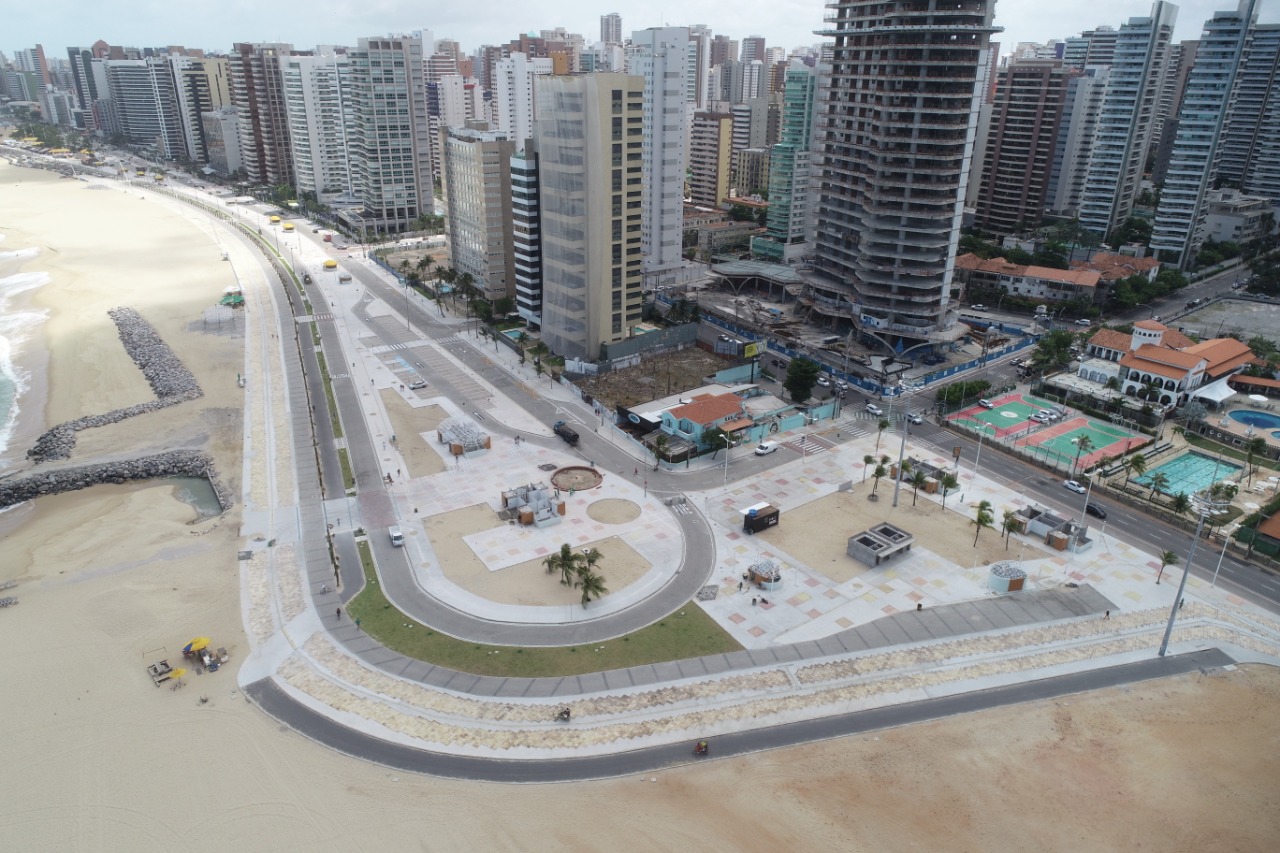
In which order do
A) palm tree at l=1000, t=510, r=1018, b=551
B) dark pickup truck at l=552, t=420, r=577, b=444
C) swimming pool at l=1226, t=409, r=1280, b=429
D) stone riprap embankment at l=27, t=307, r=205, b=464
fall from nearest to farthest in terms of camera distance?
palm tree at l=1000, t=510, r=1018, b=551 → dark pickup truck at l=552, t=420, r=577, b=444 → stone riprap embankment at l=27, t=307, r=205, b=464 → swimming pool at l=1226, t=409, r=1280, b=429

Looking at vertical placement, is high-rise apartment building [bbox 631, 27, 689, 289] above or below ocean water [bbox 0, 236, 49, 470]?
above

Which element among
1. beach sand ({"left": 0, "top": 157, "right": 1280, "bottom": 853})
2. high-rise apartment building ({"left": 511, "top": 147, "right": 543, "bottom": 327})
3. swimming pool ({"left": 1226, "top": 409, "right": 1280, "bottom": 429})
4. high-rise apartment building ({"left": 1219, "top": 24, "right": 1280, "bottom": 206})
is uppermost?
high-rise apartment building ({"left": 1219, "top": 24, "right": 1280, "bottom": 206})

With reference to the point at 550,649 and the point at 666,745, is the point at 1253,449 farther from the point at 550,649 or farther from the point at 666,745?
the point at 550,649

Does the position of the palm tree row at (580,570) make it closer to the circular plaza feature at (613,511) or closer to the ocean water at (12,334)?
the circular plaza feature at (613,511)

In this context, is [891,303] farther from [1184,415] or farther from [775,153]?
[775,153]

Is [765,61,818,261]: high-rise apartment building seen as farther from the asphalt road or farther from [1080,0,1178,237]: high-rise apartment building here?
the asphalt road

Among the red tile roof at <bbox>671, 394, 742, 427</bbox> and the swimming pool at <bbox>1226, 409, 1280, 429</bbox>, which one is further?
the swimming pool at <bbox>1226, 409, 1280, 429</bbox>

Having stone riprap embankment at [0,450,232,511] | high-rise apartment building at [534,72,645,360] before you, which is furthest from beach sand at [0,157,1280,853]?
high-rise apartment building at [534,72,645,360]

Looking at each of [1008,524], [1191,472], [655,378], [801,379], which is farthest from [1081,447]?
[655,378]
